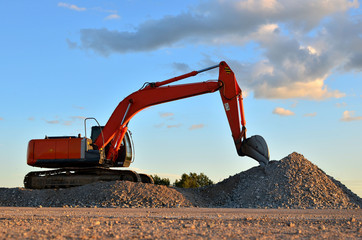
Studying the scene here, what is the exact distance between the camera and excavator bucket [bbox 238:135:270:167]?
1992 centimetres

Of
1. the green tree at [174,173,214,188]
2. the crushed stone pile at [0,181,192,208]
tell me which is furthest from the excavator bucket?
the green tree at [174,173,214,188]

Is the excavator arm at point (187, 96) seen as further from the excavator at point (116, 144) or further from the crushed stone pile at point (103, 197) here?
the crushed stone pile at point (103, 197)

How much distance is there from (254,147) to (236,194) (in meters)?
2.32

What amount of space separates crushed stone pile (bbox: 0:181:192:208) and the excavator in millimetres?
1438

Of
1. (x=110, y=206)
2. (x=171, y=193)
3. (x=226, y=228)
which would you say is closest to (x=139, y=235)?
(x=226, y=228)

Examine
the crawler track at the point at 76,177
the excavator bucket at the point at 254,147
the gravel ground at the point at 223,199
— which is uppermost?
the excavator bucket at the point at 254,147

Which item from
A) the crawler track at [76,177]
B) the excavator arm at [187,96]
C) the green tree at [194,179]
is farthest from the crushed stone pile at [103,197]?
the green tree at [194,179]

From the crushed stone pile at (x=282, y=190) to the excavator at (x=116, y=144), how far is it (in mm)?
1105

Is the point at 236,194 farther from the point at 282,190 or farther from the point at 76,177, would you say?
the point at 76,177

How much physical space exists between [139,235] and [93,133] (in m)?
14.9

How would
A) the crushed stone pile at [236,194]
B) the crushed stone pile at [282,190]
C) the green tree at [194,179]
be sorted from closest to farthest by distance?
1. the crushed stone pile at [236,194]
2. the crushed stone pile at [282,190]
3. the green tree at [194,179]

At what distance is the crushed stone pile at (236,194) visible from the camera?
18188 millimetres

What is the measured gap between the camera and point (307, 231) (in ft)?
28.9

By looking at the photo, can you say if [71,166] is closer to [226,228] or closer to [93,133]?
[93,133]
